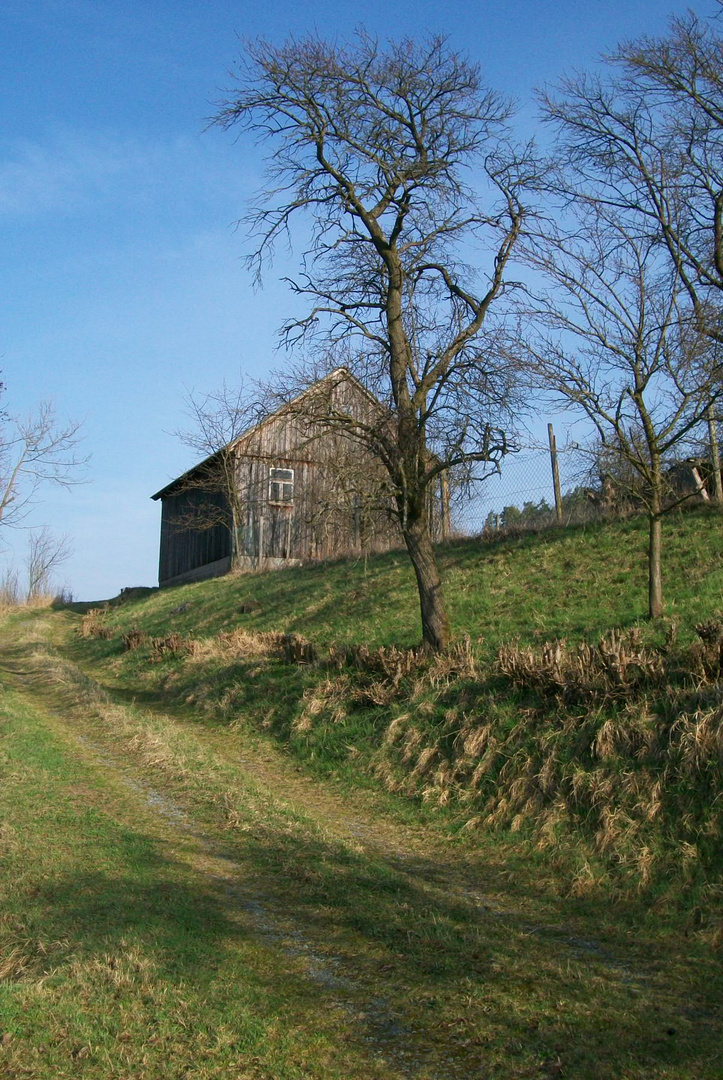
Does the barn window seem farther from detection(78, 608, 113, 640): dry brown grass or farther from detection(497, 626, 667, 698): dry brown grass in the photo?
detection(497, 626, 667, 698): dry brown grass

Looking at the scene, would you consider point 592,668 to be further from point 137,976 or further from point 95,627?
point 95,627

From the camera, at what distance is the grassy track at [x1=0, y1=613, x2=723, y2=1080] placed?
4.17 meters

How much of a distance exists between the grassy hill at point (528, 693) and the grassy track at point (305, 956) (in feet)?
1.77

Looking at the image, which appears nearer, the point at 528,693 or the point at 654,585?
the point at 528,693

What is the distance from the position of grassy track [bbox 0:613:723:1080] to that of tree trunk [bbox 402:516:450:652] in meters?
4.11

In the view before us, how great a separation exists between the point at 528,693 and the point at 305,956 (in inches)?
180

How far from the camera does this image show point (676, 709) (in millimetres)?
7555

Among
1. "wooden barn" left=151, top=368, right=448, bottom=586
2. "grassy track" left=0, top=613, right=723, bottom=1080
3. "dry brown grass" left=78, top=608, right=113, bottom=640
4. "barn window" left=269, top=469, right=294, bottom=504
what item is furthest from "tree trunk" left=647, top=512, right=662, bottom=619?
"barn window" left=269, top=469, right=294, bottom=504

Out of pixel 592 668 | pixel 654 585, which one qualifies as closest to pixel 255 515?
pixel 654 585

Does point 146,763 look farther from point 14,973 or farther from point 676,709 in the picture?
→ point 676,709

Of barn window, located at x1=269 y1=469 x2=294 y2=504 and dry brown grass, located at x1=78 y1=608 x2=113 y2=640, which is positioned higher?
barn window, located at x1=269 y1=469 x2=294 y2=504

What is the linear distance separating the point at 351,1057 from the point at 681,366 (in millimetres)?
9632

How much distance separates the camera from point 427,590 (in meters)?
12.9

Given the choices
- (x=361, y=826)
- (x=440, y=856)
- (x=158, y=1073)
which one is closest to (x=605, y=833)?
(x=440, y=856)
